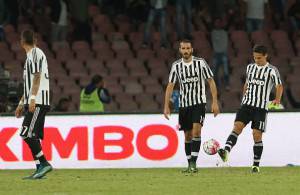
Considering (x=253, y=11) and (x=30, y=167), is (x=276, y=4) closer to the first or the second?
(x=253, y=11)

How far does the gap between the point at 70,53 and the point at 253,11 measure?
14.3ft

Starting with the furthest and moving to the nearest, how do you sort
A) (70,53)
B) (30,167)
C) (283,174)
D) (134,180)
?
(70,53)
(30,167)
(283,174)
(134,180)

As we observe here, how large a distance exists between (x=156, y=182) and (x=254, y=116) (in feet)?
8.39

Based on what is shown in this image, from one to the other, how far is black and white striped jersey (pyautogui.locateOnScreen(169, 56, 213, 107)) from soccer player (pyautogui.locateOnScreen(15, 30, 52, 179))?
7.66 feet

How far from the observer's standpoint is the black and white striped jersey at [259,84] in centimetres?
1603

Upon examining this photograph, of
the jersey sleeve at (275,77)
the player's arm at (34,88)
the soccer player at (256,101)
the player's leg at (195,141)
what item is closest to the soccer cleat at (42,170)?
the player's arm at (34,88)

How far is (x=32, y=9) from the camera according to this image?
26875 millimetres

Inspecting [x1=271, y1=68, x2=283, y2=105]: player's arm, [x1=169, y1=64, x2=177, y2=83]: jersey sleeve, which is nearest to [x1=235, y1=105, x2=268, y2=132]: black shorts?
[x1=271, y1=68, x2=283, y2=105]: player's arm

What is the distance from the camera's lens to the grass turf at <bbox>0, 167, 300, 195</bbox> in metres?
12.8

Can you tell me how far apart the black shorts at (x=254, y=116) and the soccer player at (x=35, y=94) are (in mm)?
3124

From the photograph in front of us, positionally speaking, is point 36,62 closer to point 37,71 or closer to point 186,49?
point 37,71

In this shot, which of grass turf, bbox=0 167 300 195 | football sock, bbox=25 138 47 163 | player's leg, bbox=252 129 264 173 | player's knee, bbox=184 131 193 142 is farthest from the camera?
player's knee, bbox=184 131 193 142

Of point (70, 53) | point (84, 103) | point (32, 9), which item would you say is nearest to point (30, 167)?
point (84, 103)

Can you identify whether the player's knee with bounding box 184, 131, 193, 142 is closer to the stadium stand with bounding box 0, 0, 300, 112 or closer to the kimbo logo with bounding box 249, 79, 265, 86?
the kimbo logo with bounding box 249, 79, 265, 86
